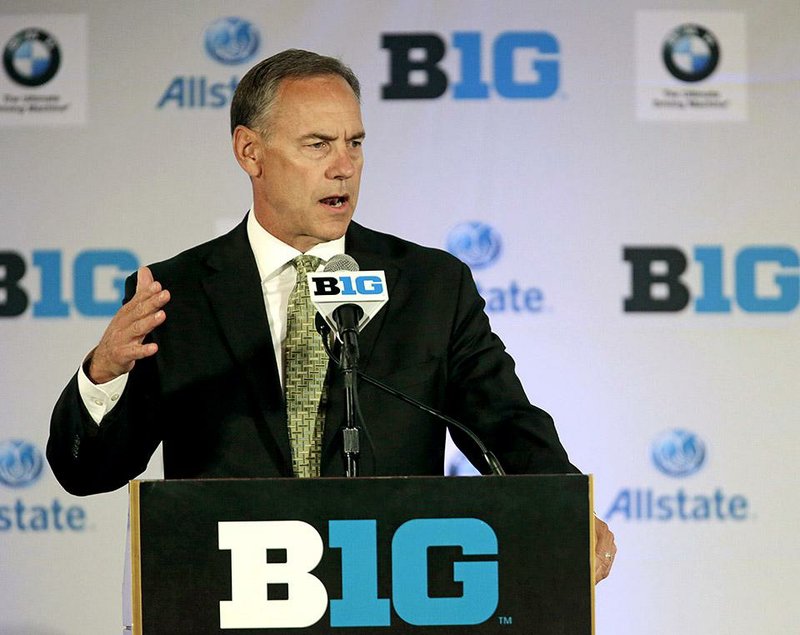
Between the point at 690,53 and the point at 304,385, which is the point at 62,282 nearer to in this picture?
the point at 304,385

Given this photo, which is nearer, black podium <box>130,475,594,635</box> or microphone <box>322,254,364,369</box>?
black podium <box>130,475,594,635</box>

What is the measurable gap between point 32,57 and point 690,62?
89.5 inches

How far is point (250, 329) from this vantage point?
8.02 feet

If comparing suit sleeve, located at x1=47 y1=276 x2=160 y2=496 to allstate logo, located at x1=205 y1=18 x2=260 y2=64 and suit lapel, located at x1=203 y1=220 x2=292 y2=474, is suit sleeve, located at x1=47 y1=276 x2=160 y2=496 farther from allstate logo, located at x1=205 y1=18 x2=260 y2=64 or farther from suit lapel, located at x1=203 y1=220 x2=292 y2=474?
allstate logo, located at x1=205 y1=18 x2=260 y2=64

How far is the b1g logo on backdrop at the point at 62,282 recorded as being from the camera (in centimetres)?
416

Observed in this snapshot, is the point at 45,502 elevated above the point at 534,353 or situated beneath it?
situated beneath

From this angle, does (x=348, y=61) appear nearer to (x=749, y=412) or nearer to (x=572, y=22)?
(x=572, y=22)

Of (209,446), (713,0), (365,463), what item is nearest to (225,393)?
(209,446)

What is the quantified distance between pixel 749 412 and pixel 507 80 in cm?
140

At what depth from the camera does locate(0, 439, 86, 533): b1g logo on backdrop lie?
412 centimetres

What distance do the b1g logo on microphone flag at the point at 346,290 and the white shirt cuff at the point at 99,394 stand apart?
0.45 m

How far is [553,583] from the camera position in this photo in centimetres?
173

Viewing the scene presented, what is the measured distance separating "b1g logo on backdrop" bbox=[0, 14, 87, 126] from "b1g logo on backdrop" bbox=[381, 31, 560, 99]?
3.49ft

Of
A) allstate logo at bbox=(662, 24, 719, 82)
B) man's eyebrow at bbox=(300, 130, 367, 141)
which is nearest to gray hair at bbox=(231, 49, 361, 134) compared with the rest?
man's eyebrow at bbox=(300, 130, 367, 141)
